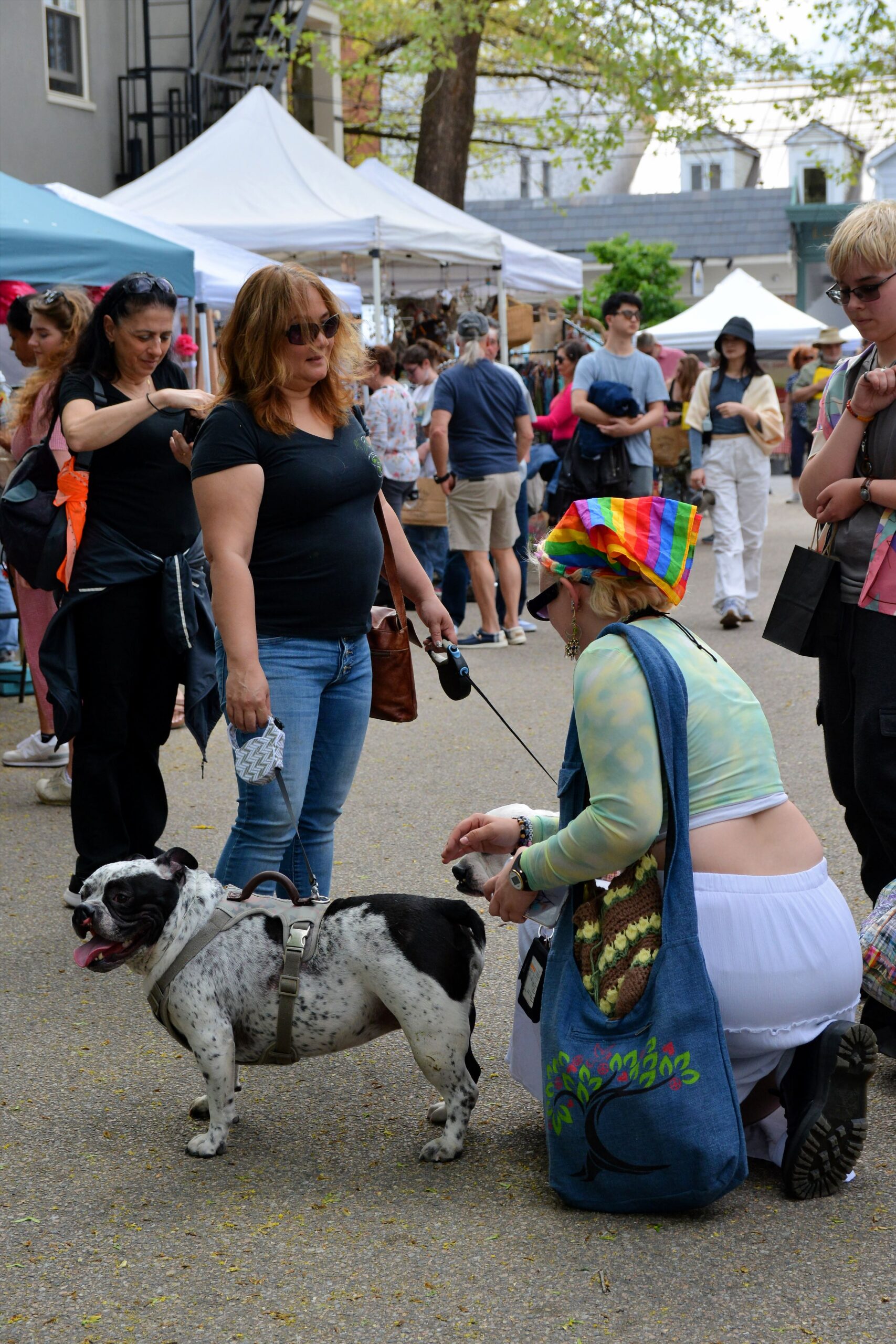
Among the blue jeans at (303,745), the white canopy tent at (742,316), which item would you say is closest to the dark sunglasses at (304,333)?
the blue jeans at (303,745)

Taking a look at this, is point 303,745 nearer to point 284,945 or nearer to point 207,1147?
point 284,945

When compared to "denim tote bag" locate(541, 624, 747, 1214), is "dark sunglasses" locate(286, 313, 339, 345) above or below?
above

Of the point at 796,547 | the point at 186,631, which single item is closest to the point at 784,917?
the point at 796,547

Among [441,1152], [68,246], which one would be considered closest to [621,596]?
[441,1152]

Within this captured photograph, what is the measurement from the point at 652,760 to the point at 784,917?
44 cm

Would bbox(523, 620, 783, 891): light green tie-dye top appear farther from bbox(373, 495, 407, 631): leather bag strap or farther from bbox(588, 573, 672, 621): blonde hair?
bbox(373, 495, 407, 631): leather bag strap

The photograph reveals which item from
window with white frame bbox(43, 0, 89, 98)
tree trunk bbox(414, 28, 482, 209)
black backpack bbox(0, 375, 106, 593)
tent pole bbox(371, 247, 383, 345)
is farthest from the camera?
tree trunk bbox(414, 28, 482, 209)

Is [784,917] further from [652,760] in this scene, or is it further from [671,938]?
[652,760]

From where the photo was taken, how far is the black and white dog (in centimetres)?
309

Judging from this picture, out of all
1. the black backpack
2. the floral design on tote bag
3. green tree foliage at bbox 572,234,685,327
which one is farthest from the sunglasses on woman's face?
green tree foliage at bbox 572,234,685,327

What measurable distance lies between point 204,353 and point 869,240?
8.74 m

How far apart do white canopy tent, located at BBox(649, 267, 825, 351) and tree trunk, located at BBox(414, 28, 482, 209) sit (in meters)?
4.03

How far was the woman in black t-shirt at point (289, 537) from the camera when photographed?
335 cm

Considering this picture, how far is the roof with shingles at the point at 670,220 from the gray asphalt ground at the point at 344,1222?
42575 millimetres
